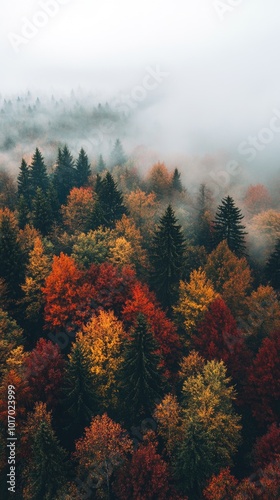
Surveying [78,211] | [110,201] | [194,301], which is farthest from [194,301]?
[78,211]

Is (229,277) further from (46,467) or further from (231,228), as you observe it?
(46,467)

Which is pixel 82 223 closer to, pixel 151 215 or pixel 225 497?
pixel 151 215

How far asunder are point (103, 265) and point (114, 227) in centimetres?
1582

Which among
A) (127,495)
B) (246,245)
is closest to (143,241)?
(246,245)

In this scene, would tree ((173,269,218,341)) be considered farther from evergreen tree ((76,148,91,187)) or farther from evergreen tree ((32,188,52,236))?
evergreen tree ((76,148,91,187))

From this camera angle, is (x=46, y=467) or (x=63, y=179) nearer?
A: (x=46, y=467)

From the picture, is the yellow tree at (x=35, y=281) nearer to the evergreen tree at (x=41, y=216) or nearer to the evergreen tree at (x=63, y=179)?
the evergreen tree at (x=41, y=216)

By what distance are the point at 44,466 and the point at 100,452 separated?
5368mm

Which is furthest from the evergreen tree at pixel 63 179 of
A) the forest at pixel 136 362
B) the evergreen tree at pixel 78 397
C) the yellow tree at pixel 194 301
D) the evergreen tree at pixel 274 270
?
the evergreen tree at pixel 78 397

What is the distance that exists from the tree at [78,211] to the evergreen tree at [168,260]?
20.2 metres

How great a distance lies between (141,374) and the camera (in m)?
35.7

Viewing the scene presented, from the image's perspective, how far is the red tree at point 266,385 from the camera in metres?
36.4

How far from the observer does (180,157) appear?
120062 mm

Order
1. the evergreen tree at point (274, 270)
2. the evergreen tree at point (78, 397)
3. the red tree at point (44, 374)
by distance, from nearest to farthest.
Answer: the evergreen tree at point (78, 397) < the red tree at point (44, 374) < the evergreen tree at point (274, 270)
